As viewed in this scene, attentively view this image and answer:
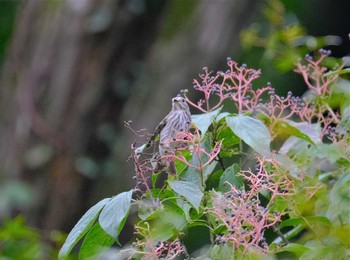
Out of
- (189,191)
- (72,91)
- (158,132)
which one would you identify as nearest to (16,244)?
(158,132)

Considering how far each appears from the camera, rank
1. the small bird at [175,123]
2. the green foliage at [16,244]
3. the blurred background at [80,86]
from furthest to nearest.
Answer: the blurred background at [80,86]
the green foliage at [16,244]
the small bird at [175,123]

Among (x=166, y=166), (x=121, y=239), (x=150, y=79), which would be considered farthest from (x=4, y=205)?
(x=166, y=166)

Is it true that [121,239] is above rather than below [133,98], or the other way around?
below

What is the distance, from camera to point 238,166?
3.85ft

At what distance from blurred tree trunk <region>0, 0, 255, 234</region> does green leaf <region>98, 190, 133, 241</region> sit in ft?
8.30

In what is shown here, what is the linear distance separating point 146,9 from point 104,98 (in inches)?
17.6

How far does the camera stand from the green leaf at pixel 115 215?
3.44 feet

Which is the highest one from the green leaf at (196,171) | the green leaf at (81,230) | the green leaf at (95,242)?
the green leaf at (196,171)

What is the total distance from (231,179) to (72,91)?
8.29 feet

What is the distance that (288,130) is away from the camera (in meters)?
1.21

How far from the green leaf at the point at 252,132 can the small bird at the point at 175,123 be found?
0.12 meters

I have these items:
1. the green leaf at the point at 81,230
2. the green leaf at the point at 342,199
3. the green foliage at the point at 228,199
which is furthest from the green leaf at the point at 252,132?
the green leaf at the point at 81,230

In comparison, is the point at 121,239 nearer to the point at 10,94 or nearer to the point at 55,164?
the point at 55,164

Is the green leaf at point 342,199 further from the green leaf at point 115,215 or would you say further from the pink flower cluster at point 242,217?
the green leaf at point 115,215
